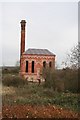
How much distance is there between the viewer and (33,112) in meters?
4.62

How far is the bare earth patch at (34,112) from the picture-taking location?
4.49 m

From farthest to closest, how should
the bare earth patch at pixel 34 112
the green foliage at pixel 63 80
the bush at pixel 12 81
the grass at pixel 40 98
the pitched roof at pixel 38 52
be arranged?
the pitched roof at pixel 38 52
the bush at pixel 12 81
the green foliage at pixel 63 80
the grass at pixel 40 98
the bare earth patch at pixel 34 112

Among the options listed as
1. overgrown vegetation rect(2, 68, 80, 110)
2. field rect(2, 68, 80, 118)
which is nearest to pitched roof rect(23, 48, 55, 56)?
overgrown vegetation rect(2, 68, 80, 110)

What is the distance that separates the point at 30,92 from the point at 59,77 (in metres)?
0.95

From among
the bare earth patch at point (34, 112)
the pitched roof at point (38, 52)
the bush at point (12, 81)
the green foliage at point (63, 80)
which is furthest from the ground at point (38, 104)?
the pitched roof at point (38, 52)

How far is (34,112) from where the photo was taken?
4629mm

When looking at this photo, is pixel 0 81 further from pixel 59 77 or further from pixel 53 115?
pixel 53 115

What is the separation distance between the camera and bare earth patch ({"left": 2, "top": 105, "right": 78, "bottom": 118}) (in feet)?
14.7

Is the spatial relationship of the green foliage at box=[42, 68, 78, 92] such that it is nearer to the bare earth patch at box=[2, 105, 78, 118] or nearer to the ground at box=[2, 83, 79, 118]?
the ground at box=[2, 83, 79, 118]

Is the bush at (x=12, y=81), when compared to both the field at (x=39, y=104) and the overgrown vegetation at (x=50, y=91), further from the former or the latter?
the field at (x=39, y=104)

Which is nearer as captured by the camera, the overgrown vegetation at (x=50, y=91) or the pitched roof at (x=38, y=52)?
the overgrown vegetation at (x=50, y=91)

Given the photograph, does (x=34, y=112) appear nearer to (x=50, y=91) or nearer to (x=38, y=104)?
(x=38, y=104)

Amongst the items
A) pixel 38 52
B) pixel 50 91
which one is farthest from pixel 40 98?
pixel 38 52

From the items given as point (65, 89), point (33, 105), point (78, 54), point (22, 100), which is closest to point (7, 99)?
point (22, 100)
